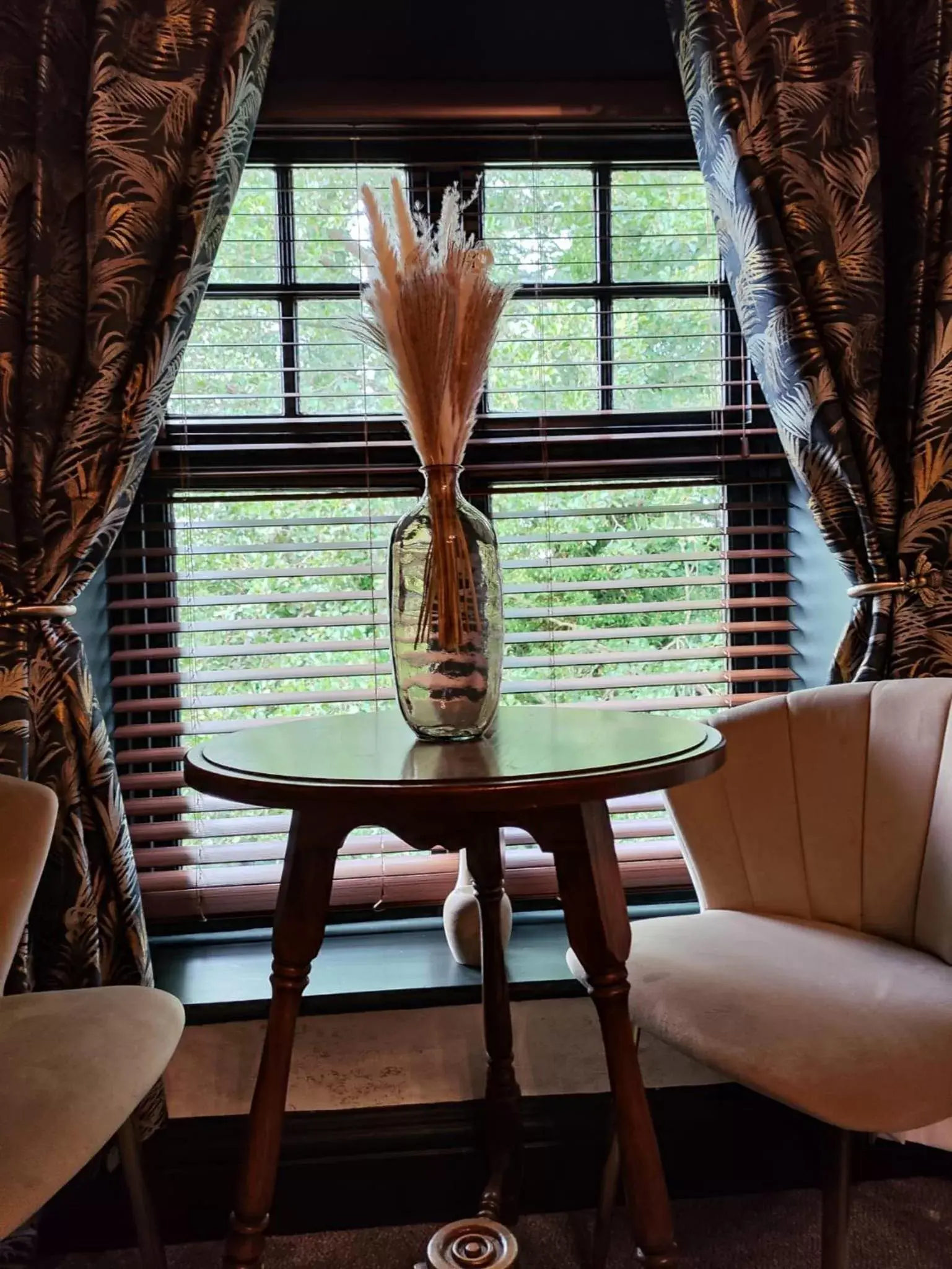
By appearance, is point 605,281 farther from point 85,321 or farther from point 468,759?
point 468,759

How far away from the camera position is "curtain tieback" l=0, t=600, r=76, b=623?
1.34 m

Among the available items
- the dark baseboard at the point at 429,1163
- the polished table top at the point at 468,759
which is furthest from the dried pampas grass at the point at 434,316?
the dark baseboard at the point at 429,1163

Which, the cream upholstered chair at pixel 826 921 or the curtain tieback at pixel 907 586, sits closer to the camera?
the cream upholstered chair at pixel 826 921

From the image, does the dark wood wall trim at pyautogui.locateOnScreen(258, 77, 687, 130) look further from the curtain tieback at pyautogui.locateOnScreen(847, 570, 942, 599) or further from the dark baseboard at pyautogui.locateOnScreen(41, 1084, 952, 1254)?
the dark baseboard at pyautogui.locateOnScreen(41, 1084, 952, 1254)

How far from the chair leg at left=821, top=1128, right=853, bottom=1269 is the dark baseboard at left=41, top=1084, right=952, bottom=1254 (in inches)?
19.3

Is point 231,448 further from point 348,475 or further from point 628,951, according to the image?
point 628,951

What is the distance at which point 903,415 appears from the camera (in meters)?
1.55

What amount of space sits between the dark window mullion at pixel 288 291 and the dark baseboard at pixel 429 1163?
1.27m

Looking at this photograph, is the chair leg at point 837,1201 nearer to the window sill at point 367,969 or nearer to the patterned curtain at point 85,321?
the window sill at point 367,969

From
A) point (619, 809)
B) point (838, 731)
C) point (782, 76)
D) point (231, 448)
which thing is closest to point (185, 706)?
point (231, 448)

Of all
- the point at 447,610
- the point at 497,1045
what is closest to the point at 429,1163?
the point at 497,1045

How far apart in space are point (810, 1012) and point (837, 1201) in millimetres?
198

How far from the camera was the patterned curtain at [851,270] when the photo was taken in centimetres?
150

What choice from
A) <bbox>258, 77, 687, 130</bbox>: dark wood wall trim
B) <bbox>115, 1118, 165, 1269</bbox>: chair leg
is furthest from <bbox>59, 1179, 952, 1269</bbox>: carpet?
<bbox>258, 77, 687, 130</bbox>: dark wood wall trim
